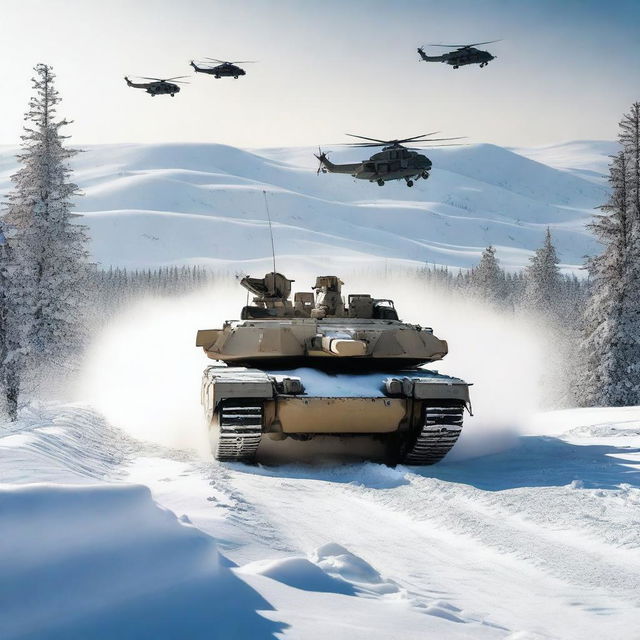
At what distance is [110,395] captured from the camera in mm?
22312

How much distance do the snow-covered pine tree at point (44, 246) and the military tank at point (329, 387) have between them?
48.6 feet

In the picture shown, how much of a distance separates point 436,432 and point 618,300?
22.1 meters

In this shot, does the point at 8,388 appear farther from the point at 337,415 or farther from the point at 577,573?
the point at 577,573

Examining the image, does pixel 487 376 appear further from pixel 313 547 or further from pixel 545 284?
pixel 545 284

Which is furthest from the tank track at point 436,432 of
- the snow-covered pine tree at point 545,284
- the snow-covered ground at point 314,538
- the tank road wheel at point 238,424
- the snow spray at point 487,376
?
the snow-covered pine tree at point 545,284

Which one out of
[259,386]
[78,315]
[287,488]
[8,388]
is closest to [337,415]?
[259,386]

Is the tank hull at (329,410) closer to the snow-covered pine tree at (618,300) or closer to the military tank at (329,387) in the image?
the military tank at (329,387)

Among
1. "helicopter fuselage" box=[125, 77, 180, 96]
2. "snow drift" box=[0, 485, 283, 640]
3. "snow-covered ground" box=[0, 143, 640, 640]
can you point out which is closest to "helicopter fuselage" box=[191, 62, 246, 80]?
"helicopter fuselage" box=[125, 77, 180, 96]

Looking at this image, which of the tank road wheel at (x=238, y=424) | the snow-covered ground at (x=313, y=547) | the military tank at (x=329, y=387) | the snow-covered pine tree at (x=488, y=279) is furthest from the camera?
the snow-covered pine tree at (x=488, y=279)

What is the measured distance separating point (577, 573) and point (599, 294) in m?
27.8

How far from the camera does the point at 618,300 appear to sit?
31.3 metres

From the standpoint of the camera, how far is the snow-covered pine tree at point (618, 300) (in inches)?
1217

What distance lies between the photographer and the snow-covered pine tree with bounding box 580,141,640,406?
3092 cm

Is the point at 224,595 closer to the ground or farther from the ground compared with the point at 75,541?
closer to the ground
